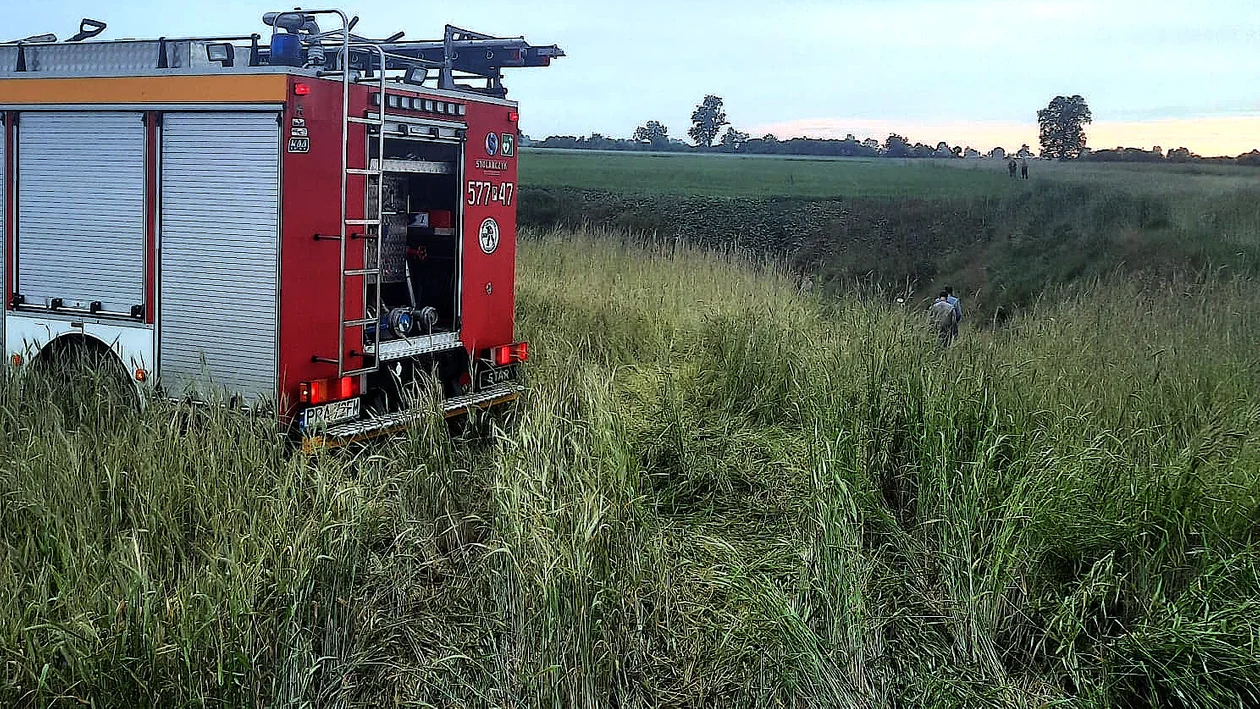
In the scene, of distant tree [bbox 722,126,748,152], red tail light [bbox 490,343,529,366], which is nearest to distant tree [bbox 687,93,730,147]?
distant tree [bbox 722,126,748,152]

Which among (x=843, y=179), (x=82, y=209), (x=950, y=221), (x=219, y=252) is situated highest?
(x=843, y=179)

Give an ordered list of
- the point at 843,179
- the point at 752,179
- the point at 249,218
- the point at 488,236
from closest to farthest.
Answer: the point at 249,218 < the point at 488,236 < the point at 752,179 < the point at 843,179

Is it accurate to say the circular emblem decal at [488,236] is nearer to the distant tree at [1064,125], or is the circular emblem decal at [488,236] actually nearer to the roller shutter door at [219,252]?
the roller shutter door at [219,252]

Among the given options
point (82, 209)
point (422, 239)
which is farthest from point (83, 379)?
point (422, 239)

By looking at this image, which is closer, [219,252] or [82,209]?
[219,252]

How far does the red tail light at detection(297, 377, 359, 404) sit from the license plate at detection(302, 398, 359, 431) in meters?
0.04

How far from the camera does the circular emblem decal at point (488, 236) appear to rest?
28.7ft

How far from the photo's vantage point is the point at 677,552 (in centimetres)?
613

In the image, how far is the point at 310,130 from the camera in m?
6.94

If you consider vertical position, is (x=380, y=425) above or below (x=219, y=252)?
below

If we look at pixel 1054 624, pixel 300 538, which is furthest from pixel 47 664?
pixel 1054 624

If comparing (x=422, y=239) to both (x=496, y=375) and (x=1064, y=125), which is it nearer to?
(x=496, y=375)

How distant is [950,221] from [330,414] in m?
30.5

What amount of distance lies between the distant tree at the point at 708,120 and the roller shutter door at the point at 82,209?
92541 millimetres
